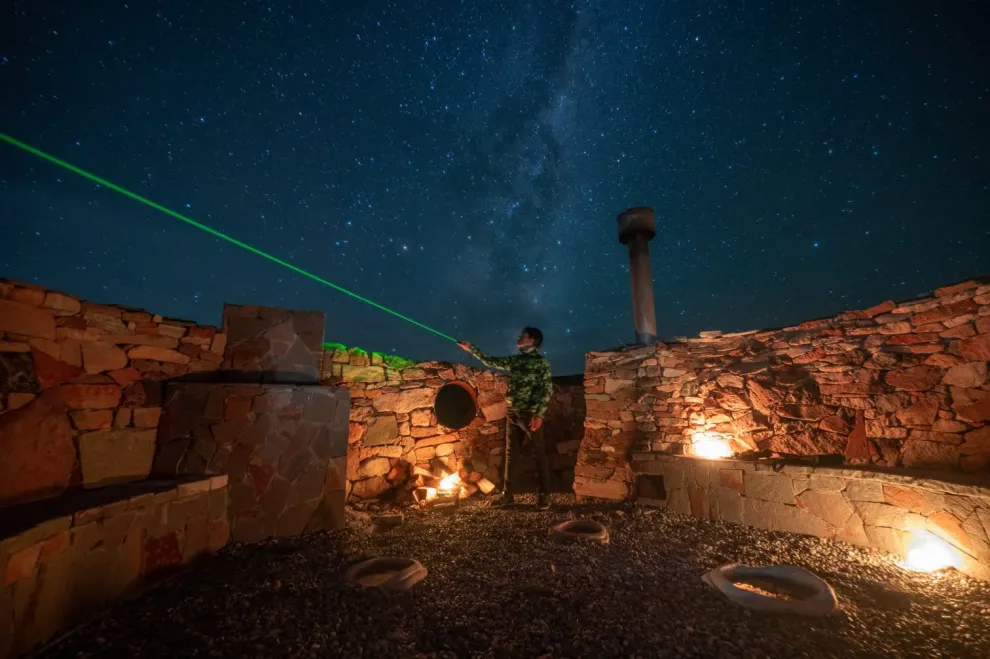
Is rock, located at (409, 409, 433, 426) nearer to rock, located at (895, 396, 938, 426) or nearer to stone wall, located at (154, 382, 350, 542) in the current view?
stone wall, located at (154, 382, 350, 542)

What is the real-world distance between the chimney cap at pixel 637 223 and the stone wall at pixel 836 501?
5.38 meters

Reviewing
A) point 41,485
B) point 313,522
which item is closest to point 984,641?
point 313,522

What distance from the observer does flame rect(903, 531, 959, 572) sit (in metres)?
3.17

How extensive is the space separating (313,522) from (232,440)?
124 centimetres

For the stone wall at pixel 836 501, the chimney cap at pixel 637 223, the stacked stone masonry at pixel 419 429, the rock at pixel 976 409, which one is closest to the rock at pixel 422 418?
the stacked stone masonry at pixel 419 429

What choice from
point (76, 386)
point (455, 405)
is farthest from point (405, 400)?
point (76, 386)

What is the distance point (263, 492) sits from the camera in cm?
404

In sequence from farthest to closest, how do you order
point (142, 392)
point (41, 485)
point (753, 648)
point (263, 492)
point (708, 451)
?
point (708, 451)
point (263, 492)
point (142, 392)
point (41, 485)
point (753, 648)

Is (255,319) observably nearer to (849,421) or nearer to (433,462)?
(433,462)

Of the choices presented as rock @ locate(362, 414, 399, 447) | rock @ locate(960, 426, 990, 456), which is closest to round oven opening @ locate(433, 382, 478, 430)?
rock @ locate(362, 414, 399, 447)

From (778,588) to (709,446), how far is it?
2.55 m

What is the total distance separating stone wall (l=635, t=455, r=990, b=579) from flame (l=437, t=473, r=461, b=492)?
268 cm

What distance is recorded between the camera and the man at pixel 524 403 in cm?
529

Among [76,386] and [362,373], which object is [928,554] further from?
[76,386]
